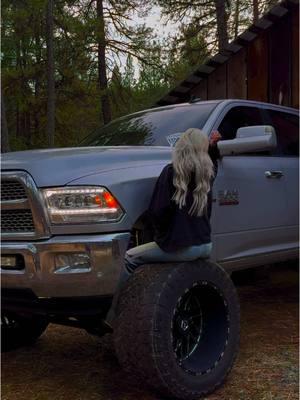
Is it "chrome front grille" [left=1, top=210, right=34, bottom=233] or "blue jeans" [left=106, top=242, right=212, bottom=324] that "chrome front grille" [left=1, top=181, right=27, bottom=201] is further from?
"blue jeans" [left=106, top=242, right=212, bottom=324]

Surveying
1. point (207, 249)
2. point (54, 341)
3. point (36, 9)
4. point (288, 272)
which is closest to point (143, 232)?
point (207, 249)

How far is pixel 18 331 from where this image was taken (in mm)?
4762

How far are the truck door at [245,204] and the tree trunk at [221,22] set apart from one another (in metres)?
12.0

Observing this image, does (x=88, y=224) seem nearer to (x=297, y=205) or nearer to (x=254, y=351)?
(x=254, y=351)

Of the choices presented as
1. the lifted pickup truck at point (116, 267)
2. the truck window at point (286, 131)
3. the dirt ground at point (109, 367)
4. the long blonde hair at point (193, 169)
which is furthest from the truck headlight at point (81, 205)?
the truck window at point (286, 131)

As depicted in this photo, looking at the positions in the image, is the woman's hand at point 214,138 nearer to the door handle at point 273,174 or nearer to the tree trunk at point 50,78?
the door handle at point 273,174

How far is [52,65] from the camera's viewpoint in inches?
691

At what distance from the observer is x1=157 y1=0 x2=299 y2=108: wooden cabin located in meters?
8.75

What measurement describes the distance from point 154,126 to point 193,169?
1.39m

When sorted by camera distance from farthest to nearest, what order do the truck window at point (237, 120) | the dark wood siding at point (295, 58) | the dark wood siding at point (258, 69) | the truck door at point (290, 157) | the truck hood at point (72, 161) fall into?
1. the dark wood siding at point (258, 69)
2. the dark wood siding at point (295, 58)
3. the truck door at point (290, 157)
4. the truck window at point (237, 120)
5. the truck hood at point (72, 161)

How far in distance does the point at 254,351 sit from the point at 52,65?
1471 cm

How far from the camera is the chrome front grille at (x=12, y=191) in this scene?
11.3 ft

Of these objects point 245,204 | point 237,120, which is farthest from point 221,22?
point 245,204

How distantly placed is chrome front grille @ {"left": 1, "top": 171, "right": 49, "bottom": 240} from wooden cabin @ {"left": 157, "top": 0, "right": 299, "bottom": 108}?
6.30 m
